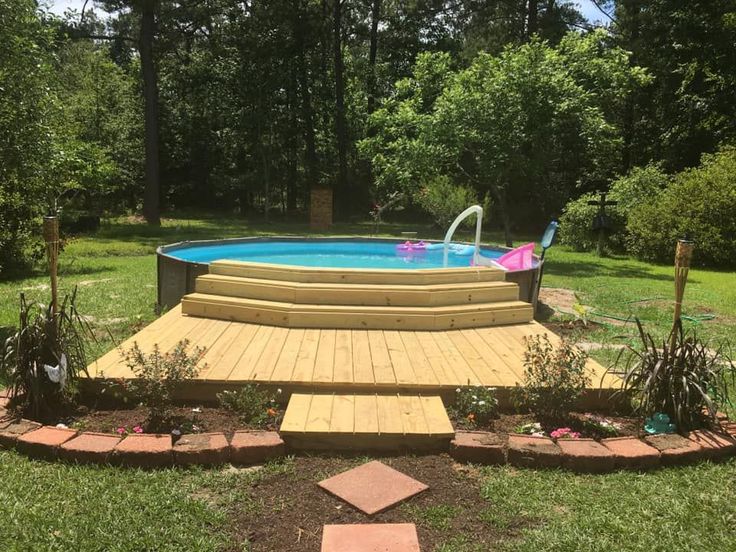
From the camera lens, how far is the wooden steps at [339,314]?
5262 millimetres

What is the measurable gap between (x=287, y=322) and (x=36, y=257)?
6.95 m

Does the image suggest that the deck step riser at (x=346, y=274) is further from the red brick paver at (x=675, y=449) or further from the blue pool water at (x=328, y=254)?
the blue pool water at (x=328, y=254)

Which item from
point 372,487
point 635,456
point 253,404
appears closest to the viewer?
point 372,487

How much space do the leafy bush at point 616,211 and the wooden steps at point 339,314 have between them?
1121 centimetres

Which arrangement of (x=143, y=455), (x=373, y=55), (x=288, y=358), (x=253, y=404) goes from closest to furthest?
(x=143, y=455) < (x=253, y=404) < (x=288, y=358) < (x=373, y=55)

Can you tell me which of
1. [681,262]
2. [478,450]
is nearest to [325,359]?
[478,450]

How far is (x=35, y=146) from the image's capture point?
6.62 m

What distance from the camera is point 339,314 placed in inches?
207

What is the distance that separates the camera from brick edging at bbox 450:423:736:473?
3033 millimetres

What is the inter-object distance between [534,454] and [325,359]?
5.90ft

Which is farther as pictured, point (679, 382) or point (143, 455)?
point (679, 382)

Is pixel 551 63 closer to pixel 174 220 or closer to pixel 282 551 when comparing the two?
pixel 282 551

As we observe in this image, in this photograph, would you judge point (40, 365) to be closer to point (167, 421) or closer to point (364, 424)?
point (167, 421)

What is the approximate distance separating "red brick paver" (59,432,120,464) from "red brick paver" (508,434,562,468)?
222cm
